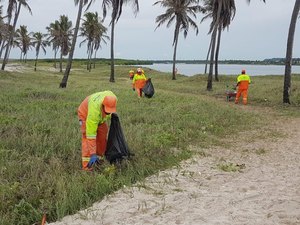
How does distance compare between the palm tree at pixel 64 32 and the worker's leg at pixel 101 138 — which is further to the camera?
the palm tree at pixel 64 32

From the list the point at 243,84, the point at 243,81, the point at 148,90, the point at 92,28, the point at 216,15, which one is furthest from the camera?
the point at 92,28

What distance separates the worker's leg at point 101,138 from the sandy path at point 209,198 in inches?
43.0

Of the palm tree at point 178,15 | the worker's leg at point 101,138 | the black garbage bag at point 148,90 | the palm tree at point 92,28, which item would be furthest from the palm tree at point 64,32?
the worker's leg at point 101,138

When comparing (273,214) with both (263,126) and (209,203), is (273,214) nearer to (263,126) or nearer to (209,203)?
(209,203)

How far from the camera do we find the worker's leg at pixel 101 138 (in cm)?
592

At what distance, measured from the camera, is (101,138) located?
19.7 feet

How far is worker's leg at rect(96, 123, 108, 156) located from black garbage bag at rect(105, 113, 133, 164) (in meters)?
0.26

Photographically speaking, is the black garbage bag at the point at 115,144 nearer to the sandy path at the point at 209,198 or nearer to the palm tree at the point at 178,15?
the sandy path at the point at 209,198

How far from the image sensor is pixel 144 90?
51.2 feet

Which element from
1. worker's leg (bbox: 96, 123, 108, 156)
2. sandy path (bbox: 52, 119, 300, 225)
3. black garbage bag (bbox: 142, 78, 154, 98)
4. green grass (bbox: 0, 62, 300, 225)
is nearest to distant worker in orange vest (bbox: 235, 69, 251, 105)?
green grass (bbox: 0, 62, 300, 225)

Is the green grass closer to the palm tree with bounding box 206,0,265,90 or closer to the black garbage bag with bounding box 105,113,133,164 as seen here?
the black garbage bag with bounding box 105,113,133,164

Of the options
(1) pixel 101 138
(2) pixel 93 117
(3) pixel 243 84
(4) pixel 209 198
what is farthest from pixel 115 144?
(3) pixel 243 84

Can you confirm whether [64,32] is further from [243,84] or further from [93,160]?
[93,160]

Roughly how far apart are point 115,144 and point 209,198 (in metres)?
1.76
